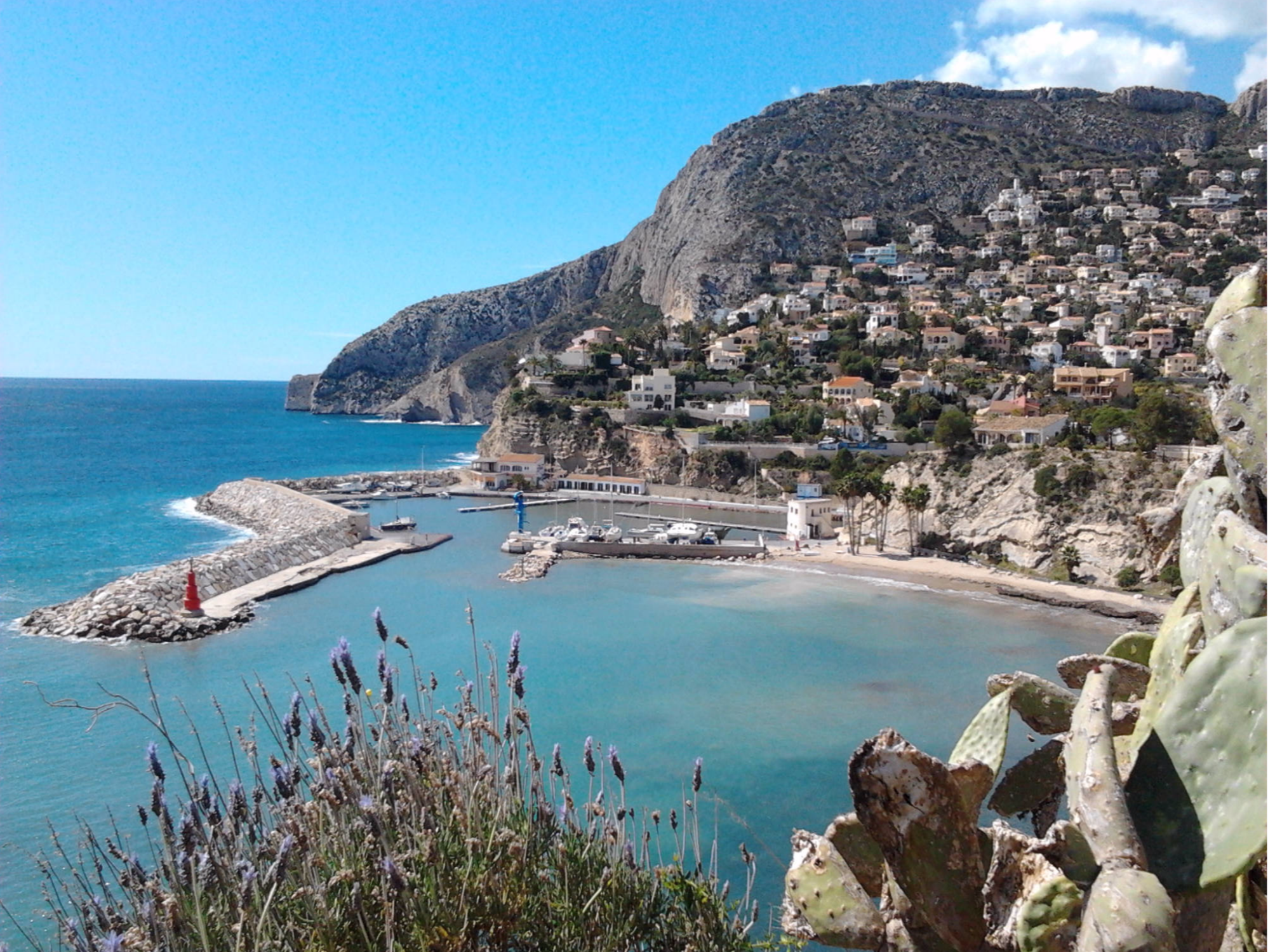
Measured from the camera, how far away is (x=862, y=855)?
3434 millimetres

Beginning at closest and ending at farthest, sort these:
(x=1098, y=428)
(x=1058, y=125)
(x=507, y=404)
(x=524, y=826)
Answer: (x=524, y=826)
(x=1098, y=428)
(x=507, y=404)
(x=1058, y=125)

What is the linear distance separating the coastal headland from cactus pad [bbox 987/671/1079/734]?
842 inches

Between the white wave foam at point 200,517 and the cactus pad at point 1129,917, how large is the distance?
117 ft

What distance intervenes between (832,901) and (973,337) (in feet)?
210

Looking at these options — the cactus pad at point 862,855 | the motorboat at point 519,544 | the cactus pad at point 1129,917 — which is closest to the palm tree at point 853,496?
the motorboat at point 519,544

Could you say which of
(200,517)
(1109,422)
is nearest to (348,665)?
(1109,422)

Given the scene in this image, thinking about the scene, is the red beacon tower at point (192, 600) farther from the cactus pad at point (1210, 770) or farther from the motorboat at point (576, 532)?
the cactus pad at point (1210, 770)

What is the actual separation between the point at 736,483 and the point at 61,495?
117ft

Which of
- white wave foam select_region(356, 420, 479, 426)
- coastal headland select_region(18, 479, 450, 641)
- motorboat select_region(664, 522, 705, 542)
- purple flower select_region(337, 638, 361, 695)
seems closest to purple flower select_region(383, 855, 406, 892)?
purple flower select_region(337, 638, 361, 695)

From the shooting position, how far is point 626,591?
27.1 metres

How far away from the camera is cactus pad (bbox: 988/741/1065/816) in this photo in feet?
11.2

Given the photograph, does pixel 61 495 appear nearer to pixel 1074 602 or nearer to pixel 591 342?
pixel 591 342

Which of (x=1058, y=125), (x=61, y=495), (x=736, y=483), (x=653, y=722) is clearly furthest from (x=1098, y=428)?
(x=1058, y=125)

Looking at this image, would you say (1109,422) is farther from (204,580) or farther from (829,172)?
(829,172)
